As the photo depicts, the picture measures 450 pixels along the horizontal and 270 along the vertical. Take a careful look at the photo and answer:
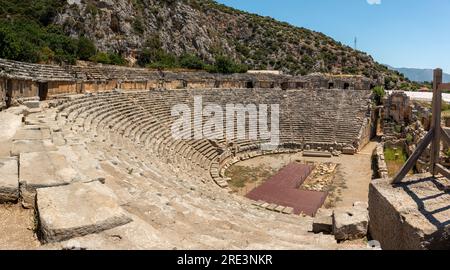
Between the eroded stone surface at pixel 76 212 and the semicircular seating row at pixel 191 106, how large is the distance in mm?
6452

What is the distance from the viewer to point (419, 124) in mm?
22172

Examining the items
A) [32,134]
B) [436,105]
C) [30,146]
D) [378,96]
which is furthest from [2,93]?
[378,96]

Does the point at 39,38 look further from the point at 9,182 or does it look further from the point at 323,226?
the point at 323,226

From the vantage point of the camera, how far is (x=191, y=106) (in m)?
24.8

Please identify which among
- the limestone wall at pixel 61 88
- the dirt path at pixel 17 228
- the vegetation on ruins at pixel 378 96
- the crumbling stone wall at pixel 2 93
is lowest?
the dirt path at pixel 17 228

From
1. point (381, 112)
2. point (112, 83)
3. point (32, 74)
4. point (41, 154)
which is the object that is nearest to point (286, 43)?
point (381, 112)

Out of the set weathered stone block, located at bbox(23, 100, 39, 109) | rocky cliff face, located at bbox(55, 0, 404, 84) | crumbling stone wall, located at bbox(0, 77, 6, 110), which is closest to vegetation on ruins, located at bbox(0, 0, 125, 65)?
rocky cliff face, located at bbox(55, 0, 404, 84)

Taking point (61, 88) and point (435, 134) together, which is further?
point (61, 88)

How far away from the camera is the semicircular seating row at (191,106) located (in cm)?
1416

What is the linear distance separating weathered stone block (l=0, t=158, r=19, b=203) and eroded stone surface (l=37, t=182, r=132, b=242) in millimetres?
376

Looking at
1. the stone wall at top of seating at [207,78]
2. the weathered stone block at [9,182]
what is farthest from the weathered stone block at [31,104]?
the weathered stone block at [9,182]

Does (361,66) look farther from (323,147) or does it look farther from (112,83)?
(112,83)

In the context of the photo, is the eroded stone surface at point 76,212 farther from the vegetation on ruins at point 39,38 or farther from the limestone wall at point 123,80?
the vegetation on ruins at point 39,38

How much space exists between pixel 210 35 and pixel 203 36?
2780 mm
